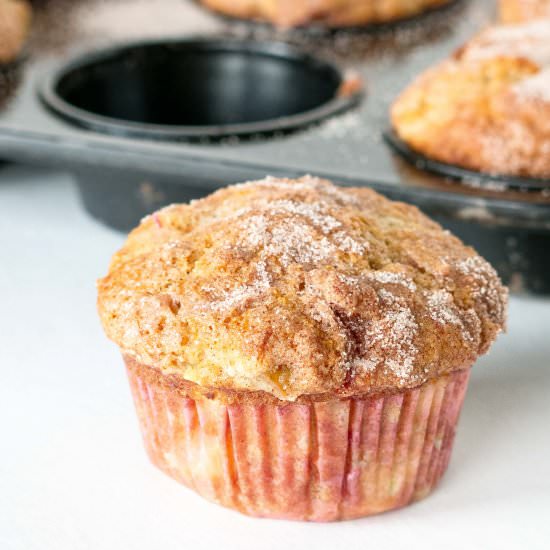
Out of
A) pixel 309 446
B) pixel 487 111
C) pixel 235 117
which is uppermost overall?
pixel 487 111

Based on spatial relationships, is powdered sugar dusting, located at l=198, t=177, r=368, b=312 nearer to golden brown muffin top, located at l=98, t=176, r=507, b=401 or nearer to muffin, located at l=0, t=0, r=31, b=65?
golden brown muffin top, located at l=98, t=176, r=507, b=401

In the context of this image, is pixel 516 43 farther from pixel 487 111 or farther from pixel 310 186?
pixel 310 186

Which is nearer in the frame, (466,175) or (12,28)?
(466,175)

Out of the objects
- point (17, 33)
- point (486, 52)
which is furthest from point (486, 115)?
point (17, 33)

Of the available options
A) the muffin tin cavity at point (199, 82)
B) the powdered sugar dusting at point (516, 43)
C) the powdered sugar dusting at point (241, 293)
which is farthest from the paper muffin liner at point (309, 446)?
the muffin tin cavity at point (199, 82)

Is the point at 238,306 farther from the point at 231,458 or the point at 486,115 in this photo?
the point at 486,115

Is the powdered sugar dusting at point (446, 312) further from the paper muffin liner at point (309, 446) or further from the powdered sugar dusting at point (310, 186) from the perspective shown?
the powdered sugar dusting at point (310, 186)

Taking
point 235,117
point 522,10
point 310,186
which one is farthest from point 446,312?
point 522,10

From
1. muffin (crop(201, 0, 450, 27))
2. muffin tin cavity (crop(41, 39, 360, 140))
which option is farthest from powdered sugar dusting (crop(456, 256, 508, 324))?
muffin (crop(201, 0, 450, 27))
